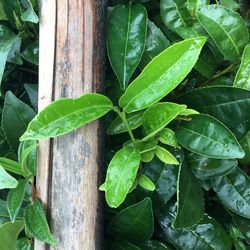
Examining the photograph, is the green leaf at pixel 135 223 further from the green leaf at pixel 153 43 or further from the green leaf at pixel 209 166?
the green leaf at pixel 153 43

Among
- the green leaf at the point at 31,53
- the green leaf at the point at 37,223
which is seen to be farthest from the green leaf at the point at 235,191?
the green leaf at the point at 31,53

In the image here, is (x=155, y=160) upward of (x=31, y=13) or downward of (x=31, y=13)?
downward

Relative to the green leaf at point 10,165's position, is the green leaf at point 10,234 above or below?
below

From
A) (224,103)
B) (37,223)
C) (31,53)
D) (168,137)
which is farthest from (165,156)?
(31,53)

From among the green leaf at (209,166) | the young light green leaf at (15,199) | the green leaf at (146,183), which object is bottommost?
the green leaf at (209,166)

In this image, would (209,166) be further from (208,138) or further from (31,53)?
(31,53)

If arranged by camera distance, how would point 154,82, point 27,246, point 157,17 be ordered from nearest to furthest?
point 154,82, point 27,246, point 157,17

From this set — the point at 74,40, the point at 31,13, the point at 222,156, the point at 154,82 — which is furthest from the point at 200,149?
the point at 31,13

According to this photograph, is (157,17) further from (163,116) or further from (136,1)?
(163,116)
